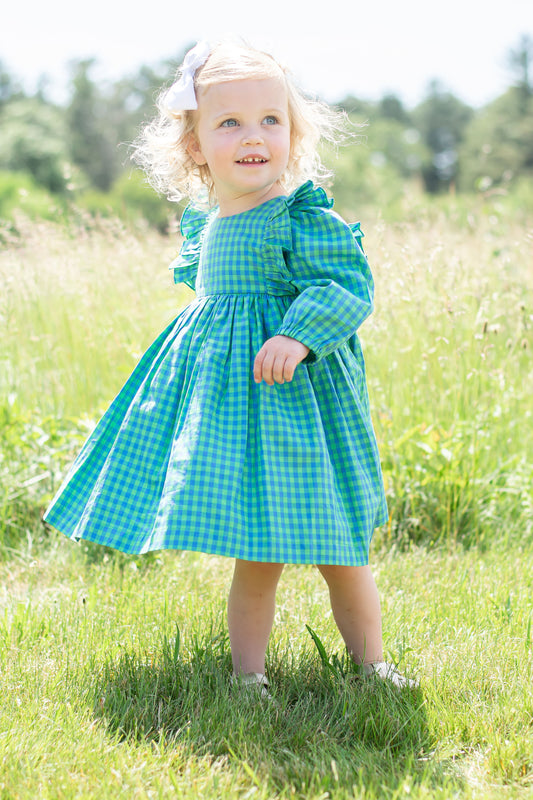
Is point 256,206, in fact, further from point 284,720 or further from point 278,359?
point 284,720

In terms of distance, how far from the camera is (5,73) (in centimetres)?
4559

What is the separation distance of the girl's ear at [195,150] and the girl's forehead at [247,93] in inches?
7.3

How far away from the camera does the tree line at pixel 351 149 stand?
30.3 meters

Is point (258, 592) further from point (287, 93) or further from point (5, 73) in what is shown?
point (5, 73)

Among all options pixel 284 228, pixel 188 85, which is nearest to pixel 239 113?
pixel 188 85

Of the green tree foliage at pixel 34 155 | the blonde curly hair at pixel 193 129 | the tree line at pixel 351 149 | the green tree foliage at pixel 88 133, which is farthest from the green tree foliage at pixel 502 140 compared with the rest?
the blonde curly hair at pixel 193 129

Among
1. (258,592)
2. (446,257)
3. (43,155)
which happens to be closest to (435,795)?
(258,592)

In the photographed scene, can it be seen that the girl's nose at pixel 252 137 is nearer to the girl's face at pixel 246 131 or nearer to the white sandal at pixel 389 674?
the girl's face at pixel 246 131

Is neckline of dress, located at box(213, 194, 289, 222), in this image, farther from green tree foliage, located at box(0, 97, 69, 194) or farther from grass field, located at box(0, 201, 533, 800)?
green tree foliage, located at box(0, 97, 69, 194)

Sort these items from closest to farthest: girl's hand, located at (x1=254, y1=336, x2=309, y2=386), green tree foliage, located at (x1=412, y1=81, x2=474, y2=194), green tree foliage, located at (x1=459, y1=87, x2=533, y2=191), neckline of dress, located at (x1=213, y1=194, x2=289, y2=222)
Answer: girl's hand, located at (x1=254, y1=336, x2=309, y2=386) → neckline of dress, located at (x1=213, y1=194, x2=289, y2=222) → green tree foliage, located at (x1=459, y1=87, x2=533, y2=191) → green tree foliage, located at (x1=412, y1=81, x2=474, y2=194)

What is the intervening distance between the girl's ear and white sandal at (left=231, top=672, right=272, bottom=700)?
1307mm

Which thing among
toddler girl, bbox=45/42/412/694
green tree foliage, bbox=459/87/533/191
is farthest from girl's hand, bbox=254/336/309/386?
green tree foliage, bbox=459/87/533/191

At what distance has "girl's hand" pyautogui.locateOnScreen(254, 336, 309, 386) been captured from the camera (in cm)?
164

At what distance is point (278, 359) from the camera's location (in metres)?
1.65
